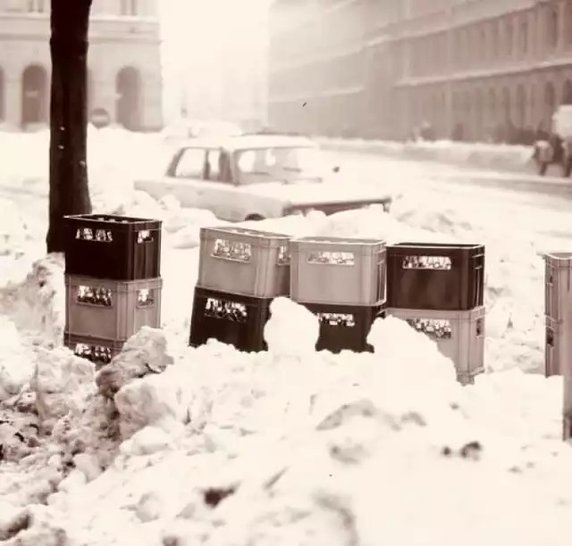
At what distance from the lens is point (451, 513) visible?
14.0 ft

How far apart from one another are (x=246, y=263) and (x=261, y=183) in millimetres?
5240

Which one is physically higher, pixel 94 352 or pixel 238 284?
pixel 238 284

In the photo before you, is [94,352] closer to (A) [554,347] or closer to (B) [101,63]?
(A) [554,347]

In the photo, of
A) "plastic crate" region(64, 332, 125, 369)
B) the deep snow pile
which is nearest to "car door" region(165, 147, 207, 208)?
"plastic crate" region(64, 332, 125, 369)

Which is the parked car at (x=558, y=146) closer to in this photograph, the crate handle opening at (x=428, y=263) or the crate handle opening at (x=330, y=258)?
the crate handle opening at (x=428, y=263)

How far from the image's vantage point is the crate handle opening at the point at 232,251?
24.3ft

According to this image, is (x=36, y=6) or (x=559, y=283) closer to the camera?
(x=559, y=283)

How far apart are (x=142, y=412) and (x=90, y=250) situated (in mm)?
2569

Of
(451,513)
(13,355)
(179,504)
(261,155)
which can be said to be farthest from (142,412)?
(261,155)

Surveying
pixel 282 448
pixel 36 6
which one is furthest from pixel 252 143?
pixel 36 6

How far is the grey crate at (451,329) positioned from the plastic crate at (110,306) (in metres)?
1.80

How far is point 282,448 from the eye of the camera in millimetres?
4918

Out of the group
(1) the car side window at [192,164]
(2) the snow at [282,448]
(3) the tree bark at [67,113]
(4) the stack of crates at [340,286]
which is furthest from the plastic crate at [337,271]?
(1) the car side window at [192,164]

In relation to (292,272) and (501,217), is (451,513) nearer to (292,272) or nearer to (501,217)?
(292,272)
